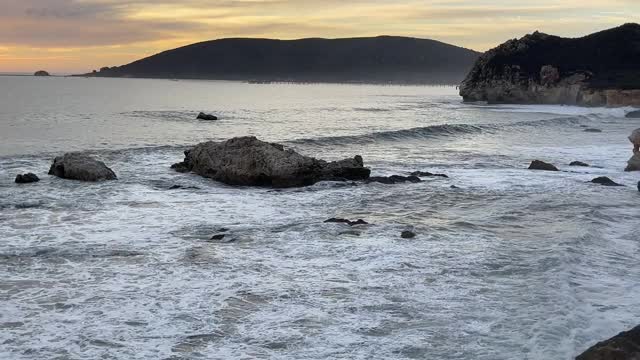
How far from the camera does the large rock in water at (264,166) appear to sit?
2108cm

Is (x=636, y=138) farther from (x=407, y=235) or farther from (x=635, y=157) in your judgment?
(x=407, y=235)

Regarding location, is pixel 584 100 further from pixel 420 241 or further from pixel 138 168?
pixel 420 241

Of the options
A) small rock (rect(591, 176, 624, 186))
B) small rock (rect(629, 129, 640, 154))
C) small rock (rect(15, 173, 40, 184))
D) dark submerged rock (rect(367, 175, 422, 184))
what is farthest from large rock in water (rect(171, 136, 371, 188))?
small rock (rect(629, 129, 640, 154))

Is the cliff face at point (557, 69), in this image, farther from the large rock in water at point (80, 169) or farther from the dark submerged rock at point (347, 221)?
the dark submerged rock at point (347, 221)

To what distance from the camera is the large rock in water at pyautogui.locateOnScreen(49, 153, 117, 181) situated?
70.6 feet

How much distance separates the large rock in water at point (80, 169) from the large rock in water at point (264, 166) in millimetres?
3395

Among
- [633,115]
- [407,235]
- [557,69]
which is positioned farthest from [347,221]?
[557,69]

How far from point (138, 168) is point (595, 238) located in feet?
59.1

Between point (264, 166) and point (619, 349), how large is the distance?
15.5 m

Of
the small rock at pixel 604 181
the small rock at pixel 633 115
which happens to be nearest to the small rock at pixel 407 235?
the small rock at pixel 604 181

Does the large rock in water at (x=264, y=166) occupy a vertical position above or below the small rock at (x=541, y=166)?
above

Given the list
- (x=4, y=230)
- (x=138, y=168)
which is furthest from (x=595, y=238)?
(x=138, y=168)

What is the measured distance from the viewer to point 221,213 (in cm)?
1666

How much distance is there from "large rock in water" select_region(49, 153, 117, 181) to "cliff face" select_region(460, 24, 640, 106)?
250 ft
